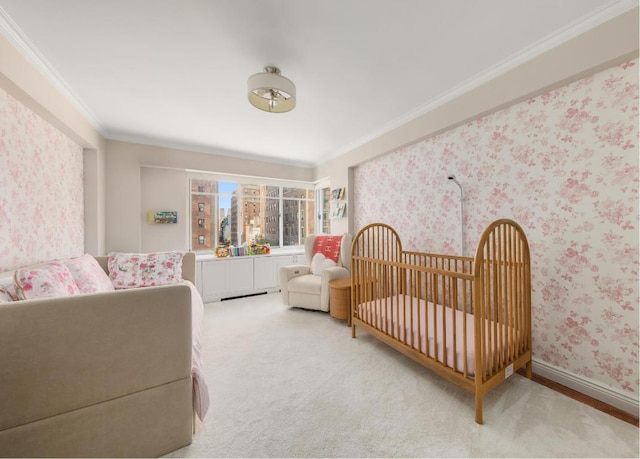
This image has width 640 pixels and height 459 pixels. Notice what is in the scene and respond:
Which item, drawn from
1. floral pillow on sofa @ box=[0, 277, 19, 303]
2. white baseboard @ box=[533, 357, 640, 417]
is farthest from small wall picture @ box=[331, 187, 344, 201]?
floral pillow on sofa @ box=[0, 277, 19, 303]

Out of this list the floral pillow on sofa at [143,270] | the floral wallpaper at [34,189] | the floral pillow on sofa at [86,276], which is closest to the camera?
the floral wallpaper at [34,189]

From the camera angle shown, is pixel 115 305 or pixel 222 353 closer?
Answer: pixel 115 305

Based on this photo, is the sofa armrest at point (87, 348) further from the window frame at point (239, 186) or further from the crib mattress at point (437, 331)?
the window frame at point (239, 186)

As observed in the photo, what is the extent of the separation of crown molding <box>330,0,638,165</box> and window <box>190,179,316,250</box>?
2622 mm

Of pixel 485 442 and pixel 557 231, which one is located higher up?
pixel 557 231

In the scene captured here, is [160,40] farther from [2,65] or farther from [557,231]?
[557,231]

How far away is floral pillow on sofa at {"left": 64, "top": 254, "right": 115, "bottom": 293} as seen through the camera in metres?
1.82

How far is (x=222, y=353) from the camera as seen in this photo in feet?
7.01

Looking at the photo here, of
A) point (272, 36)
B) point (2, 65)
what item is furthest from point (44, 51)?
point (272, 36)

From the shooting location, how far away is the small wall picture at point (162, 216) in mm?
3463

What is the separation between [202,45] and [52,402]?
80.8 inches

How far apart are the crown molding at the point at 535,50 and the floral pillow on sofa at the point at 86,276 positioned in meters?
3.27

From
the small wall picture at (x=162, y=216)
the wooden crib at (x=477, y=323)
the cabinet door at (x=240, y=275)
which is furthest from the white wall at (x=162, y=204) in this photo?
the wooden crib at (x=477, y=323)

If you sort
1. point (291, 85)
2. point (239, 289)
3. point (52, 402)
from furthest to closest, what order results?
1. point (239, 289)
2. point (291, 85)
3. point (52, 402)
